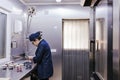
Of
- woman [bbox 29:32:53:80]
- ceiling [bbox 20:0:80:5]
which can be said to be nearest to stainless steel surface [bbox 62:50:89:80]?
ceiling [bbox 20:0:80:5]

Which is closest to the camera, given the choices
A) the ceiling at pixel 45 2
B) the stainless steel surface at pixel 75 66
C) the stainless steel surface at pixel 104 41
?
the stainless steel surface at pixel 104 41

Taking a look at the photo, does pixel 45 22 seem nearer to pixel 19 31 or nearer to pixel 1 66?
pixel 19 31

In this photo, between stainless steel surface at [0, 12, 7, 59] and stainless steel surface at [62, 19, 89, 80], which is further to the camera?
stainless steel surface at [62, 19, 89, 80]

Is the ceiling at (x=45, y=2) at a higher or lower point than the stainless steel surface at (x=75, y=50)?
higher

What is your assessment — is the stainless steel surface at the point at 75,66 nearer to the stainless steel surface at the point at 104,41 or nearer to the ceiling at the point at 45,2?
the ceiling at the point at 45,2

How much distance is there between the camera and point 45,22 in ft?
17.9

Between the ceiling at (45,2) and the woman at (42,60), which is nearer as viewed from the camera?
the woman at (42,60)

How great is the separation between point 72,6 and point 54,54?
140 centimetres

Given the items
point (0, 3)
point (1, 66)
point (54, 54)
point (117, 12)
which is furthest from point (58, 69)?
point (117, 12)

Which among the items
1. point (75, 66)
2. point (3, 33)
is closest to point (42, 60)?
point (3, 33)

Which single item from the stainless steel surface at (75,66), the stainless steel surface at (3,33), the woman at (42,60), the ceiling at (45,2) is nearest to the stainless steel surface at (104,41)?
the woman at (42,60)

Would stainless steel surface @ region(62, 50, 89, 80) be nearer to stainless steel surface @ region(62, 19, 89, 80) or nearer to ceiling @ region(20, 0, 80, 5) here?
stainless steel surface @ region(62, 19, 89, 80)

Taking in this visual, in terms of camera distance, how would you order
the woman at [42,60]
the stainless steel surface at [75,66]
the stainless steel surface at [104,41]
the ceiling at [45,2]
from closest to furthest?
the stainless steel surface at [104,41]
the woman at [42,60]
the ceiling at [45,2]
the stainless steel surface at [75,66]

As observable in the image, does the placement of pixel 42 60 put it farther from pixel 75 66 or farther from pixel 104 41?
pixel 104 41
